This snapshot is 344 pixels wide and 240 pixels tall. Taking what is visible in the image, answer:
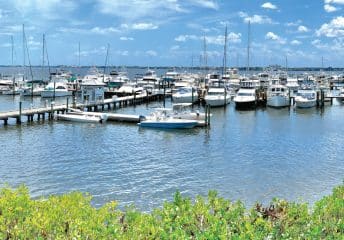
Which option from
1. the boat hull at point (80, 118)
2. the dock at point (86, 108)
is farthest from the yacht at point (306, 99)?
the boat hull at point (80, 118)

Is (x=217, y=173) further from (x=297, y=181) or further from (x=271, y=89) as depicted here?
(x=271, y=89)

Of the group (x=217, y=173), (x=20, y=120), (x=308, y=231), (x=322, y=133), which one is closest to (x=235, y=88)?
(x=322, y=133)

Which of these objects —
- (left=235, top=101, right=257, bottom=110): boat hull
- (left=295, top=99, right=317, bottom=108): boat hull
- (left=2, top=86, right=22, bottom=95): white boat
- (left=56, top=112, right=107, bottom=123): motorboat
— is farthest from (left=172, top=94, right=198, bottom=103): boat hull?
(left=2, top=86, right=22, bottom=95): white boat

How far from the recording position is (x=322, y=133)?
45656 mm

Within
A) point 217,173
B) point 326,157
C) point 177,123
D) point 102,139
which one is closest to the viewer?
point 217,173

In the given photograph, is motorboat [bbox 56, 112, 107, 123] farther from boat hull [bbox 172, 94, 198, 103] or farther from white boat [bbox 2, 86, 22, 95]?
white boat [bbox 2, 86, 22, 95]

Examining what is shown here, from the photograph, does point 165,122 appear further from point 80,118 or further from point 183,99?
point 183,99

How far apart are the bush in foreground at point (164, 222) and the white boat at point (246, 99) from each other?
180ft

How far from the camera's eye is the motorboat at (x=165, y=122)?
45.7 m

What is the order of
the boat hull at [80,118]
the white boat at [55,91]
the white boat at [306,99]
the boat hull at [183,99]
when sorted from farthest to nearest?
the white boat at [55,91] < the boat hull at [183,99] < the white boat at [306,99] < the boat hull at [80,118]

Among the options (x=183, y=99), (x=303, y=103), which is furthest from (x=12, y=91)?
(x=303, y=103)

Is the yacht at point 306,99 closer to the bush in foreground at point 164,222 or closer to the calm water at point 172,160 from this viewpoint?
the calm water at point 172,160

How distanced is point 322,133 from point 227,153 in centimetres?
1551

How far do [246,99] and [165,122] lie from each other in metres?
23.4
